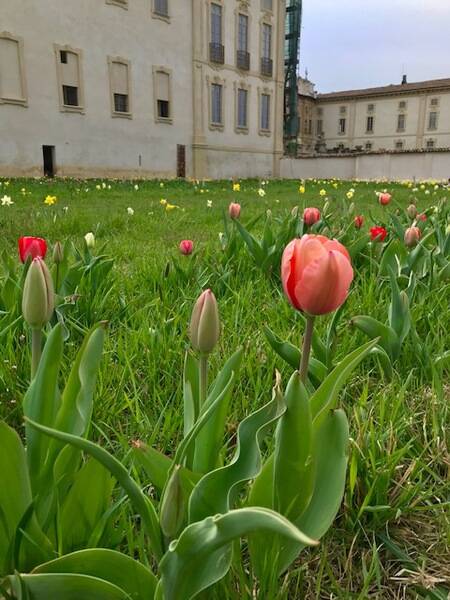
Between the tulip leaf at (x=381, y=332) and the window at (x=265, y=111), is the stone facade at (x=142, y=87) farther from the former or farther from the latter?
the tulip leaf at (x=381, y=332)

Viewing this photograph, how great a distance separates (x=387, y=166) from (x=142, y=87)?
34.5 ft

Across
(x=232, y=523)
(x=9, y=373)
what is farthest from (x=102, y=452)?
(x=9, y=373)

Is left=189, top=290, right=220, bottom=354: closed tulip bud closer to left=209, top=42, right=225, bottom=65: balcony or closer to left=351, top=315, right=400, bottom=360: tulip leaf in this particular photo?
left=351, top=315, right=400, bottom=360: tulip leaf

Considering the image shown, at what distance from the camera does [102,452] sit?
57cm

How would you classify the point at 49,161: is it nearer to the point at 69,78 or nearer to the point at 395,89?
the point at 69,78

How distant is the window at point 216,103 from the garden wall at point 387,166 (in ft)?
16.9

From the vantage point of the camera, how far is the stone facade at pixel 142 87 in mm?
17250

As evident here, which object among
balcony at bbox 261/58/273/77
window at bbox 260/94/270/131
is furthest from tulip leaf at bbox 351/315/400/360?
balcony at bbox 261/58/273/77

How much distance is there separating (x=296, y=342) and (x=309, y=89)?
60.0 meters

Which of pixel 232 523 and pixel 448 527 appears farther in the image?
pixel 448 527

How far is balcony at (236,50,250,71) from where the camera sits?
24750 mm

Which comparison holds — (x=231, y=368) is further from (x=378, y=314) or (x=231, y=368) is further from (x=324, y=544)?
(x=378, y=314)

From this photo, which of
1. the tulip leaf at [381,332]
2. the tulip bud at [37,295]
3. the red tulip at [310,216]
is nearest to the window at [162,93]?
the red tulip at [310,216]

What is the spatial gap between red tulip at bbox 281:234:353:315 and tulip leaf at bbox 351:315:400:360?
22.3 inches
